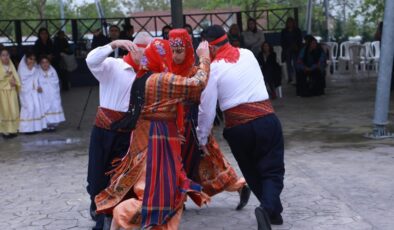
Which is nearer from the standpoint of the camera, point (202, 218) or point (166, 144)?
point (166, 144)

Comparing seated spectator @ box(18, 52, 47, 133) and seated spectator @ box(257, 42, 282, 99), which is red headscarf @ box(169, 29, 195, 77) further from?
seated spectator @ box(257, 42, 282, 99)

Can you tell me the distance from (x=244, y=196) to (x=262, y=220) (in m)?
1.03

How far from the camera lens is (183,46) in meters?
5.25

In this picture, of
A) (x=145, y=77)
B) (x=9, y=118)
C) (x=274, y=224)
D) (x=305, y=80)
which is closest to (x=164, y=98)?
(x=145, y=77)

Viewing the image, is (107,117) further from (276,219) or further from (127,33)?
(127,33)

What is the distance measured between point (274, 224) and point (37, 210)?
2.19 m

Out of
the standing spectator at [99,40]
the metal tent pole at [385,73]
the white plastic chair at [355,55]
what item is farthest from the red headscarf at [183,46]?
the white plastic chair at [355,55]

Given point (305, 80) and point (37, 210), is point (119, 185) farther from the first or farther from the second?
point (305, 80)

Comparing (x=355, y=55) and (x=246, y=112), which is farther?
(x=355, y=55)

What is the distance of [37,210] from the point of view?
A: 22.7 ft

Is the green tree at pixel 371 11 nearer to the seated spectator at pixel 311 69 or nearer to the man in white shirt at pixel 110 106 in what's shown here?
the seated spectator at pixel 311 69

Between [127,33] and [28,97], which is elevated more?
[127,33]

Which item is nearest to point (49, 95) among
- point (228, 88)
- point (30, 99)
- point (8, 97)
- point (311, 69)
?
point (30, 99)

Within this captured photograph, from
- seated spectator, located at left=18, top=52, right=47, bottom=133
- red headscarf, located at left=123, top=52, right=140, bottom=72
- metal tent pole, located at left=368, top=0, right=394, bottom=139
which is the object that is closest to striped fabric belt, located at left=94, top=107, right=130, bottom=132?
red headscarf, located at left=123, top=52, right=140, bottom=72
